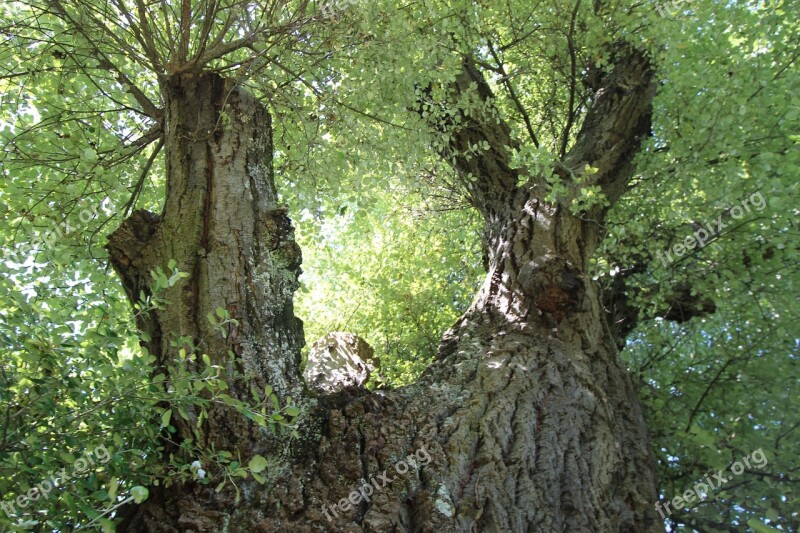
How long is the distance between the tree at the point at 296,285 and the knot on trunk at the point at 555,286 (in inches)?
0.6

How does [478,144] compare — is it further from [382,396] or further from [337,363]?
[382,396]

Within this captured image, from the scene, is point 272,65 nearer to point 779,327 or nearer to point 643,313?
point 643,313

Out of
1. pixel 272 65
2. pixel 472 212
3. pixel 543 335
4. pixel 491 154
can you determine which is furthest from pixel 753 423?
pixel 272 65

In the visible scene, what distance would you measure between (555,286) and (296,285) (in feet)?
6.62

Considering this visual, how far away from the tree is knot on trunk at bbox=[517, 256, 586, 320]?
16mm

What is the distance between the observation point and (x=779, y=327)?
509cm

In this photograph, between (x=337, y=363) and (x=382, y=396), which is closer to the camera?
(x=382, y=396)

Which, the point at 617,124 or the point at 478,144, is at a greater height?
the point at 617,124

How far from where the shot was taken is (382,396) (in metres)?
3.71

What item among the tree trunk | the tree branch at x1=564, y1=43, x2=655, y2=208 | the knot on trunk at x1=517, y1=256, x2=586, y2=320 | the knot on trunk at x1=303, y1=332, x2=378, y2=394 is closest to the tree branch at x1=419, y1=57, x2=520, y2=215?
the tree branch at x1=564, y1=43, x2=655, y2=208

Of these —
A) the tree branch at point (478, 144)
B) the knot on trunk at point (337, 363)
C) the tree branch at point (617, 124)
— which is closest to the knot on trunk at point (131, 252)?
the knot on trunk at point (337, 363)

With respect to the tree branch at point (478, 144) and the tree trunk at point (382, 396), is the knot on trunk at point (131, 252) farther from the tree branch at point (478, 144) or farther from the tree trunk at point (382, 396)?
the tree branch at point (478, 144)

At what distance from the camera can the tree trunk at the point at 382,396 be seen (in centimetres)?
296

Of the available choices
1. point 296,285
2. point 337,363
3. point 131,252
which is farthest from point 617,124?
point 131,252
